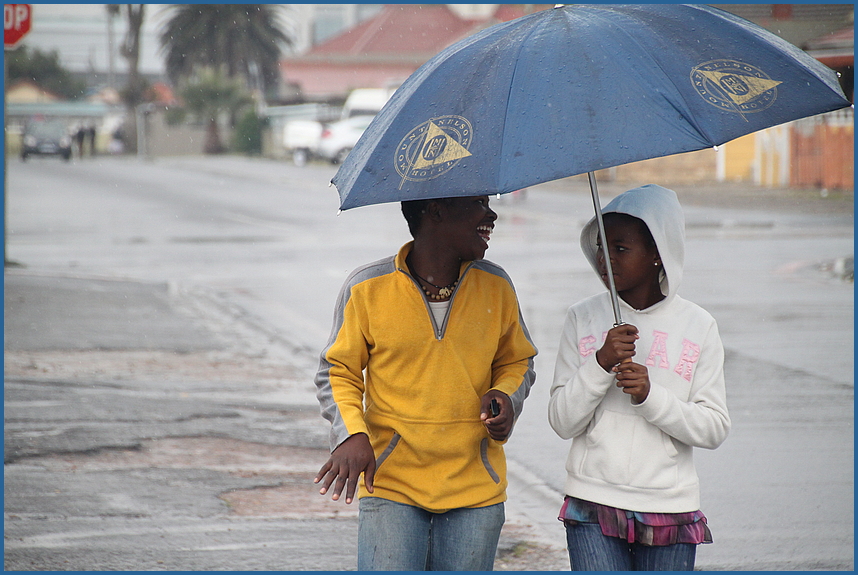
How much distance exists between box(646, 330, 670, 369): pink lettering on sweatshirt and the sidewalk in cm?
171

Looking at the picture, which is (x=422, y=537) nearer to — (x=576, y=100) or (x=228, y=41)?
(x=576, y=100)

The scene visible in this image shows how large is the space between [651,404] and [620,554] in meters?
0.40

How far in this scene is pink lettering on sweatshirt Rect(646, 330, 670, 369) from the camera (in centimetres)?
277

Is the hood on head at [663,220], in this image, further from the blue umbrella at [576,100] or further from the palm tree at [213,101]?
the palm tree at [213,101]

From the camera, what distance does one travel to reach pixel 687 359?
9.09ft

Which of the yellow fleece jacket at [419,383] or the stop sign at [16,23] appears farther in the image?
the stop sign at [16,23]

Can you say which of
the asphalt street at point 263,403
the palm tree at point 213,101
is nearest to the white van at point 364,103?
the palm tree at point 213,101

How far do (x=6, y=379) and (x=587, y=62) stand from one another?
605 centimetres

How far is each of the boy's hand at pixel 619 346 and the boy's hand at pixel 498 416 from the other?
0.88ft

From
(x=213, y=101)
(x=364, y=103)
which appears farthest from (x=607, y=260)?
(x=213, y=101)

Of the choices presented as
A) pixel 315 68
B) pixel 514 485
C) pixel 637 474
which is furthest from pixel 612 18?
pixel 315 68

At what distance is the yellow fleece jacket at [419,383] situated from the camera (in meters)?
2.79

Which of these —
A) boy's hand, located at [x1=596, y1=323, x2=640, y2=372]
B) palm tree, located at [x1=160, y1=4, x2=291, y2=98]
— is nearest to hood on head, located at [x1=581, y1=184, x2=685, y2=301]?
boy's hand, located at [x1=596, y1=323, x2=640, y2=372]

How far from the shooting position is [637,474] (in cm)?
274
